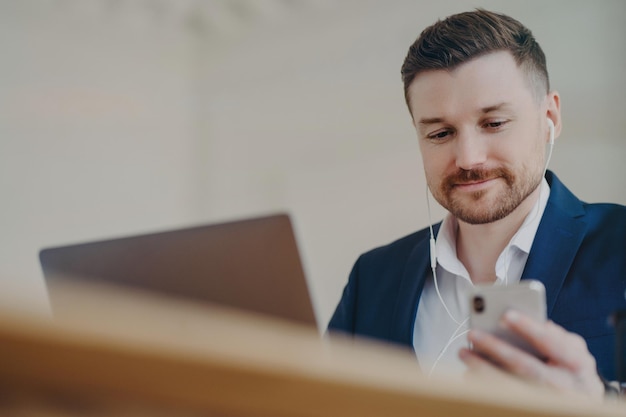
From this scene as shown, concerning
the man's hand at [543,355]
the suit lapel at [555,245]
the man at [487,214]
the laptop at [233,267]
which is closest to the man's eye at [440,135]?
the man at [487,214]

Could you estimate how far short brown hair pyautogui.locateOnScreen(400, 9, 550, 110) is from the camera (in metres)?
1.74

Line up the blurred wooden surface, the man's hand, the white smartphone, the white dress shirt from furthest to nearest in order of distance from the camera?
the white dress shirt < the white smartphone < the man's hand < the blurred wooden surface

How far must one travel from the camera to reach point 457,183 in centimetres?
176

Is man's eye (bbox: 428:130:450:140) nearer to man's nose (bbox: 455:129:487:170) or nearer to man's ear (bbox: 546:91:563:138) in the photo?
man's nose (bbox: 455:129:487:170)

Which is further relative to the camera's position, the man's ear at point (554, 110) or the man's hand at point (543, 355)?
the man's ear at point (554, 110)

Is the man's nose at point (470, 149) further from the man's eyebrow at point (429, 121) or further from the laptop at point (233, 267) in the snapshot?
the laptop at point (233, 267)

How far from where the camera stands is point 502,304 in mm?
939

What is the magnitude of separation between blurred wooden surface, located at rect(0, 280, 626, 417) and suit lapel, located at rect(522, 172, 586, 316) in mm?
1419

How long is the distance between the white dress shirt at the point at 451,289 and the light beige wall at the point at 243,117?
0.41 ft

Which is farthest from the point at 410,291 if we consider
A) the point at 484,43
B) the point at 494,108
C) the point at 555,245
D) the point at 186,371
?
the point at 186,371

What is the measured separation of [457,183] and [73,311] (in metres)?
1.62

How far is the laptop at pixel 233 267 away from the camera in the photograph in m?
1.02

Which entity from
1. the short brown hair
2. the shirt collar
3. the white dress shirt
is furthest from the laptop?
the short brown hair

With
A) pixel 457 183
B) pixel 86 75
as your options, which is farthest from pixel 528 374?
pixel 86 75
